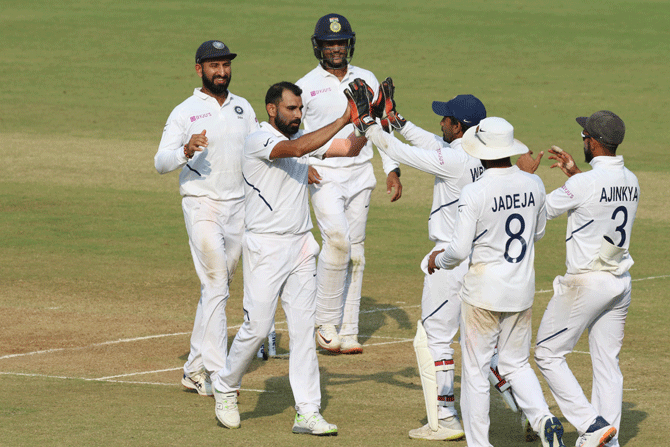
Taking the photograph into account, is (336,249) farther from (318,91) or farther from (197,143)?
(197,143)

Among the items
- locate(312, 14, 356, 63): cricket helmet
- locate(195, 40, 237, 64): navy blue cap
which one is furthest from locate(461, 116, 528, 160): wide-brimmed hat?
locate(312, 14, 356, 63): cricket helmet

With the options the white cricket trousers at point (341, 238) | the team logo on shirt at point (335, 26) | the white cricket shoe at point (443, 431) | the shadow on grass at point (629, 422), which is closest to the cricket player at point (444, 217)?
the white cricket shoe at point (443, 431)

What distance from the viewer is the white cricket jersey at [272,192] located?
8391 mm

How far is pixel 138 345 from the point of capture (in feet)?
36.0

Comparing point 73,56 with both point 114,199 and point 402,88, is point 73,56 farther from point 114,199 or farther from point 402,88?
point 114,199

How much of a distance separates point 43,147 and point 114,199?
5.96m

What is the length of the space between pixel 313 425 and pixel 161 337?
3600 millimetres

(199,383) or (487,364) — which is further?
(199,383)

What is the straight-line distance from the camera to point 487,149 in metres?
7.43

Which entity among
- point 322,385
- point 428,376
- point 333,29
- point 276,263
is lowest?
point 322,385

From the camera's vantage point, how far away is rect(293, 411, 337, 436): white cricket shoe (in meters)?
8.09

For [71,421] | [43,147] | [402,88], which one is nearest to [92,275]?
[71,421]

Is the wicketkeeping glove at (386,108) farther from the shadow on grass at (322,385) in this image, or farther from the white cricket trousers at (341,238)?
the shadow on grass at (322,385)

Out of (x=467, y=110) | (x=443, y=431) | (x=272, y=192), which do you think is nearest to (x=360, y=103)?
(x=467, y=110)
